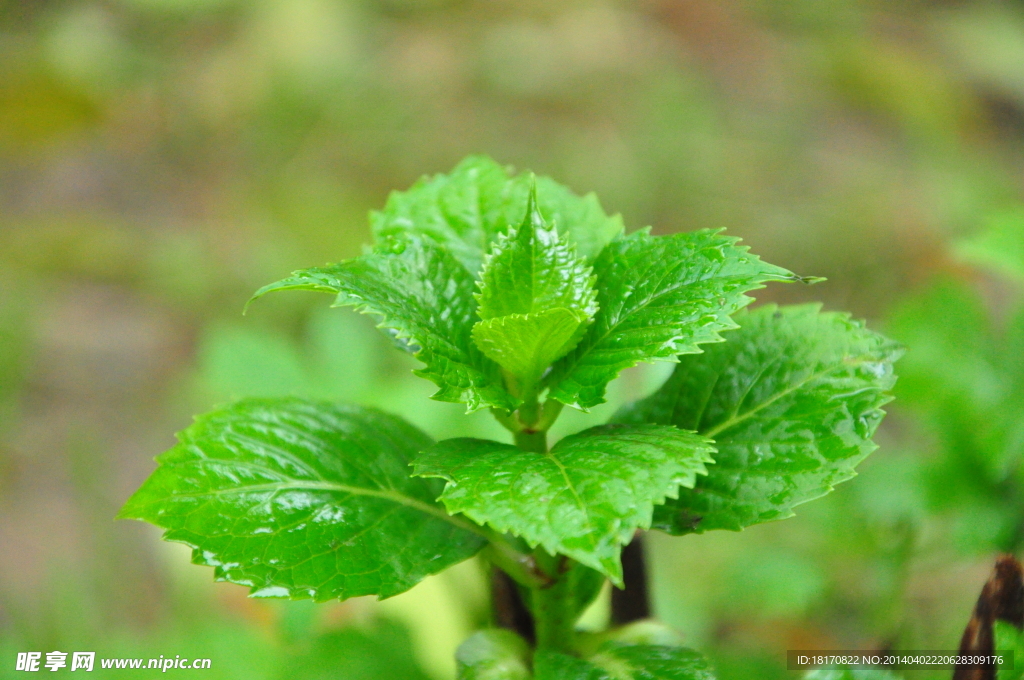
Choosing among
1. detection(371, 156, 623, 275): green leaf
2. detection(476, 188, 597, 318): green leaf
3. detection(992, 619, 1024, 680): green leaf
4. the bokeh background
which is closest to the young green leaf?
detection(476, 188, 597, 318): green leaf

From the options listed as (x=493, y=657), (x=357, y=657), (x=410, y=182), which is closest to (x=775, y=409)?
(x=493, y=657)

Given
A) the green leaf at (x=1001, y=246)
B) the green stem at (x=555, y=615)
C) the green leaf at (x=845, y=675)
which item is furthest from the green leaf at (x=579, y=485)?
the green leaf at (x=1001, y=246)

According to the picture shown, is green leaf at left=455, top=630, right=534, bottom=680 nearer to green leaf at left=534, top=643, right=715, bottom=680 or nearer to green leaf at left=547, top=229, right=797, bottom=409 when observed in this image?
green leaf at left=534, top=643, right=715, bottom=680

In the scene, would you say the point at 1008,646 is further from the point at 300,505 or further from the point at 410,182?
the point at 410,182

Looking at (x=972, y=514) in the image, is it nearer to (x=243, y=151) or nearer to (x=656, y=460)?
(x=656, y=460)

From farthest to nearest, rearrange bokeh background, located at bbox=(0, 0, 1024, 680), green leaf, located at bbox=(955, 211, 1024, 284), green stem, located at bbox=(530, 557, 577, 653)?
bokeh background, located at bbox=(0, 0, 1024, 680) < green leaf, located at bbox=(955, 211, 1024, 284) < green stem, located at bbox=(530, 557, 577, 653)

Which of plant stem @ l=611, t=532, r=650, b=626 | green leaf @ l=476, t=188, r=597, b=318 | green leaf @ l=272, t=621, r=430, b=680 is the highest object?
green leaf @ l=476, t=188, r=597, b=318

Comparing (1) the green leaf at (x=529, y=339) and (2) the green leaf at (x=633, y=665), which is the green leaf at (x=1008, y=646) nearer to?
(2) the green leaf at (x=633, y=665)
